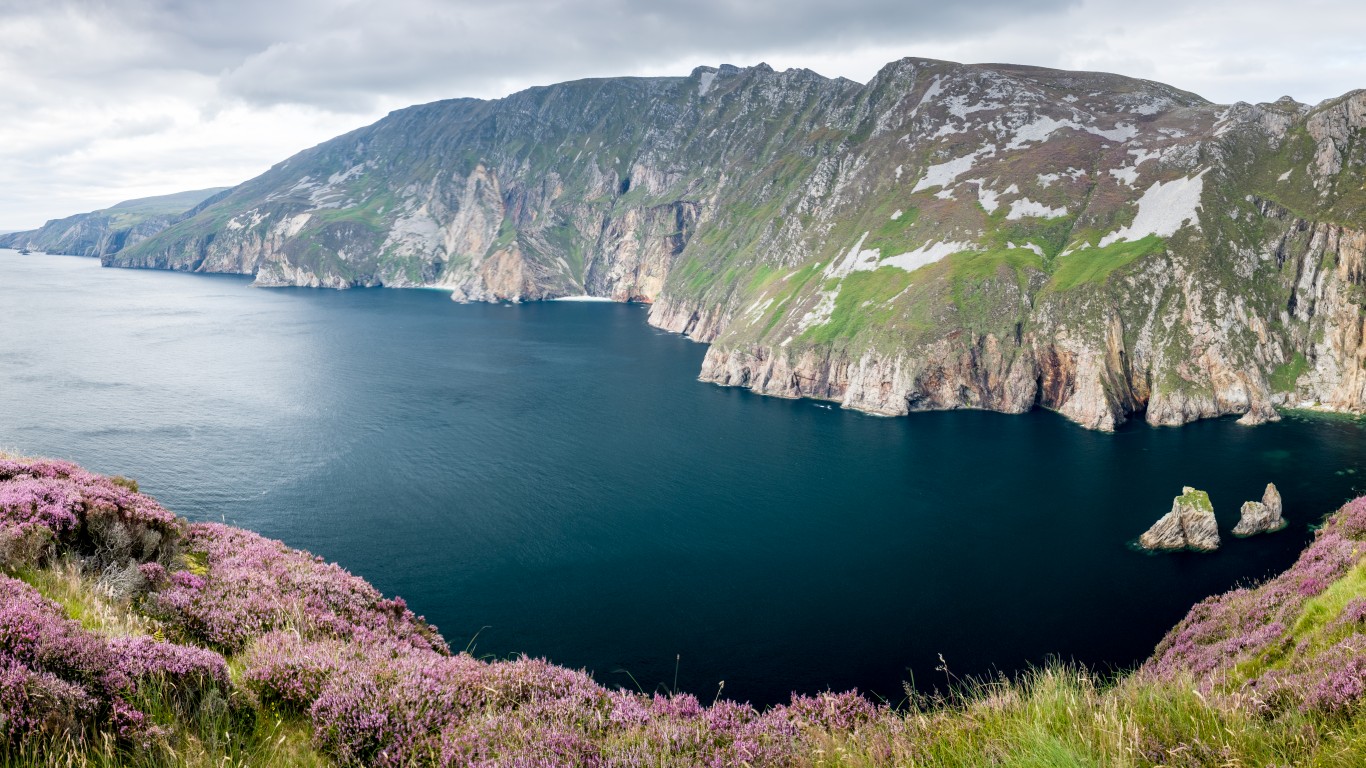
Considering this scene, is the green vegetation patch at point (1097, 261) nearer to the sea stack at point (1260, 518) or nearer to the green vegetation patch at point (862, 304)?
the green vegetation patch at point (862, 304)

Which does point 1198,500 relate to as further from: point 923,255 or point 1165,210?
point 1165,210

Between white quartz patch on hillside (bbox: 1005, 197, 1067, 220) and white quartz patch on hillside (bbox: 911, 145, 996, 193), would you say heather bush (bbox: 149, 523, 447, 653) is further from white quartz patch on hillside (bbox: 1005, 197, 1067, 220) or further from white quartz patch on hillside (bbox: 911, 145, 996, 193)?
white quartz patch on hillside (bbox: 911, 145, 996, 193)

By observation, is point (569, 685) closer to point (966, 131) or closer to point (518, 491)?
point (518, 491)

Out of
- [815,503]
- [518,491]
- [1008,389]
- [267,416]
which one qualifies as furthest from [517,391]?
[1008,389]

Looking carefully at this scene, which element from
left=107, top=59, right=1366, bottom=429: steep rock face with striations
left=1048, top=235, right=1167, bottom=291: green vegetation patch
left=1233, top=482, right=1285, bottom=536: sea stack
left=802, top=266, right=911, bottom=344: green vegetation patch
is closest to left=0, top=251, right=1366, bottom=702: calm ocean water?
left=1233, top=482, right=1285, bottom=536: sea stack

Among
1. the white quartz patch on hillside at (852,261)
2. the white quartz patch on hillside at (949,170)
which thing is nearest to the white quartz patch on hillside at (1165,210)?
the white quartz patch on hillside at (949,170)

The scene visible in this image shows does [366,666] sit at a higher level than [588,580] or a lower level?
higher
